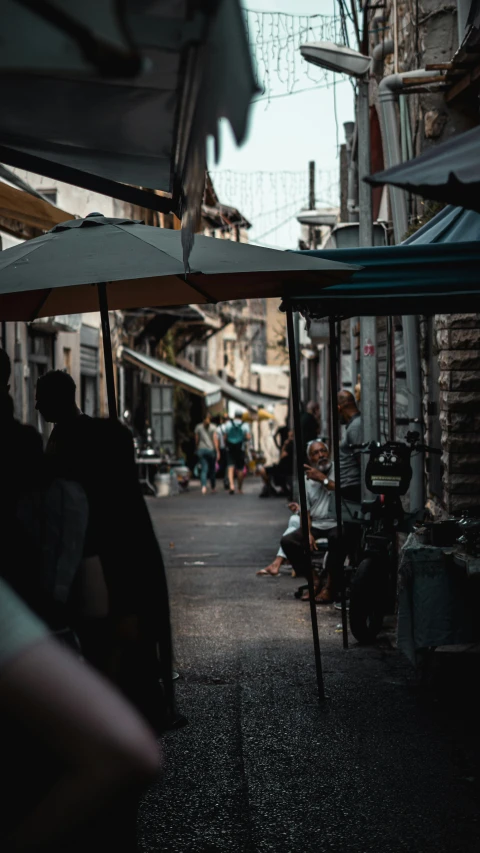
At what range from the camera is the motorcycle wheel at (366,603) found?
814 cm

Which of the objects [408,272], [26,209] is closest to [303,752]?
[408,272]

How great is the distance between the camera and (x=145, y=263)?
19.3 feet

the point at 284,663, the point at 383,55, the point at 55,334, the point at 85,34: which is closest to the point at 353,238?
the point at 383,55

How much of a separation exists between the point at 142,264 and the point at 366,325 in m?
6.26

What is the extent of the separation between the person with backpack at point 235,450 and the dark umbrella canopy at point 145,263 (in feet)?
69.7

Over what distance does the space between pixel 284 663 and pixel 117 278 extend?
3148 millimetres

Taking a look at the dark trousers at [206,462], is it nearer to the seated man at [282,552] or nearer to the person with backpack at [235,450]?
the person with backpack at [235,450]

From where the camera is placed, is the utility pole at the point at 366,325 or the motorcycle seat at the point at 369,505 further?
the utility pole at the point at 366,325

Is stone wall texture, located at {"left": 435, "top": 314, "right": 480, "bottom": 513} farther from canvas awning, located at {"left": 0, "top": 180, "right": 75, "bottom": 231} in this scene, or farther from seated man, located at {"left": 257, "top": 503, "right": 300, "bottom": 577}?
canvas awning, located at {"left": 0, "top": 180, "right": 75, "bottom": 231}

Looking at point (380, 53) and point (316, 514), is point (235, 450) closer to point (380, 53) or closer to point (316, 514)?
point (380, 53)

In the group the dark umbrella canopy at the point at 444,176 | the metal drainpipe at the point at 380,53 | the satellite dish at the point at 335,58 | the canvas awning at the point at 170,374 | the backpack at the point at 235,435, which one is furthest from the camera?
the canvas awning at the point at 170,374

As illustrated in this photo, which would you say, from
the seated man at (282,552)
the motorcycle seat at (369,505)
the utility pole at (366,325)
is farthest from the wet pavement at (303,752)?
the utility pole at (366,325)

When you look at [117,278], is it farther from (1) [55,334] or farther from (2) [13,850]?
(1) [55,334]

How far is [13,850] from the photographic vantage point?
1655 mm
